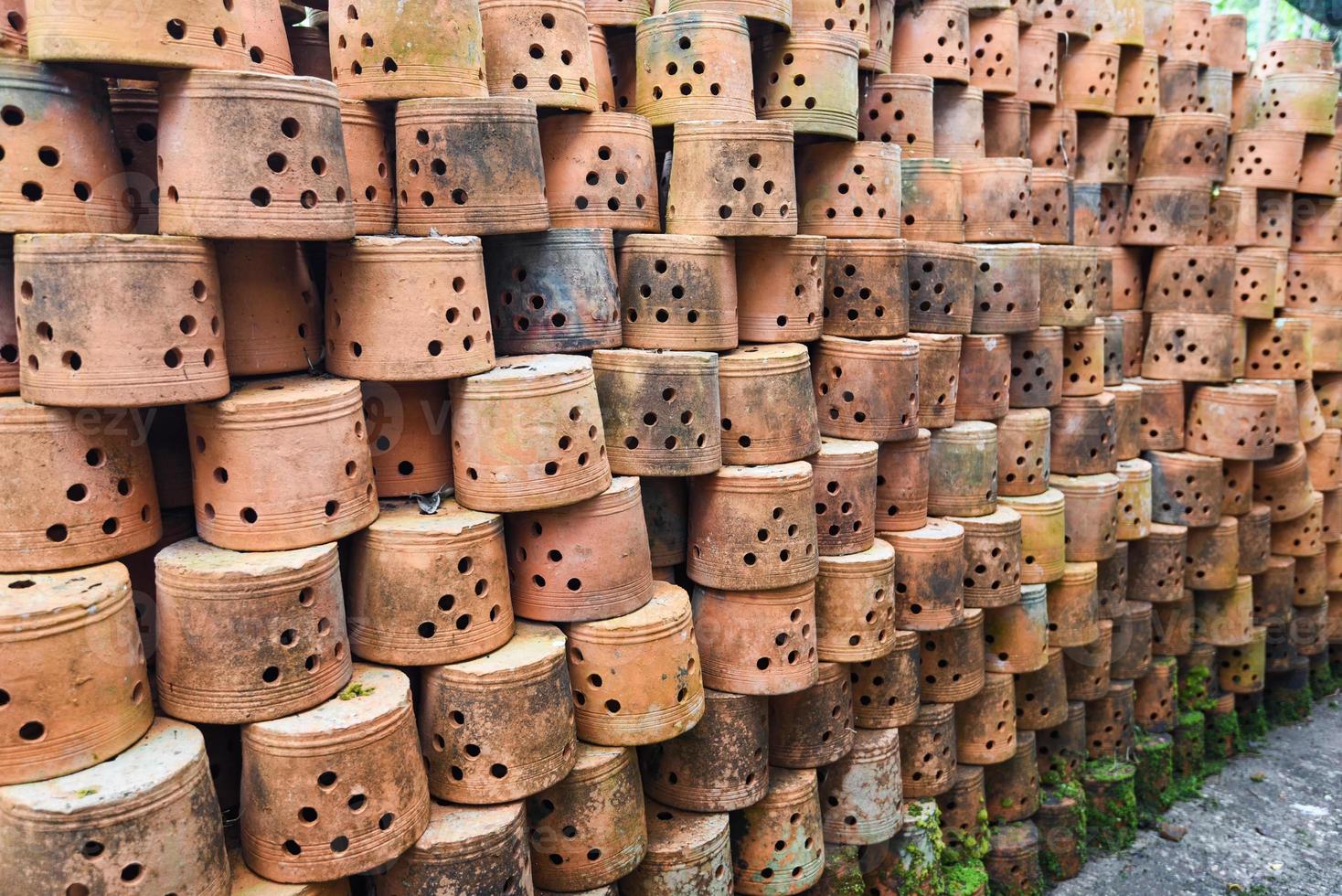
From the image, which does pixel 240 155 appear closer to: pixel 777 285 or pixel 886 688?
pixel 777 285

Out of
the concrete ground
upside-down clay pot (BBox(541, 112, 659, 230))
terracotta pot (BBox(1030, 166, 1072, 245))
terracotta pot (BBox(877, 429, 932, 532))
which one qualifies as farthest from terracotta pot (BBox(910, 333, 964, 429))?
the concrete ground

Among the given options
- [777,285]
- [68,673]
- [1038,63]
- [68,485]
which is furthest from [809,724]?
[1038,63]

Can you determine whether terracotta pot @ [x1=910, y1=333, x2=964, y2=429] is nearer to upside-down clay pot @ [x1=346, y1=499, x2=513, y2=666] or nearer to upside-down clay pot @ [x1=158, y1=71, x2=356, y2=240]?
upside-down clay pot @ [x1=346, y1=499, x2=513, y2=666]

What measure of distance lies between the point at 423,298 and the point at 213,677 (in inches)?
54.5

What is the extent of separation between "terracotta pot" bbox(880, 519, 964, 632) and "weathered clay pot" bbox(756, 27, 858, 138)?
81.2 inches

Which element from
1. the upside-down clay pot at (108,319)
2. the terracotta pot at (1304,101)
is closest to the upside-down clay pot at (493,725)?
the upside-down clay pot at (108,319)

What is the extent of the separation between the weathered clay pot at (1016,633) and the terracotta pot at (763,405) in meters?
2.07

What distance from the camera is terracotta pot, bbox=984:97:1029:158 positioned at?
6.30 metres

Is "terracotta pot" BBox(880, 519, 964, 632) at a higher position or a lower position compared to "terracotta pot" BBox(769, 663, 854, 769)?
higher

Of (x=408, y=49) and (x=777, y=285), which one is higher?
(x=408, y=49)

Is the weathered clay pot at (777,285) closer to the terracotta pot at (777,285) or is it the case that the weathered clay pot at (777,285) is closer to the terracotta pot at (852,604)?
the terracotta pot at (777,285)

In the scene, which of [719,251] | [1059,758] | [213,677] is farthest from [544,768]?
[1059,758]

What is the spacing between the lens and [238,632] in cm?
316

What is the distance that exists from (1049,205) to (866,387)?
2.12 meters
